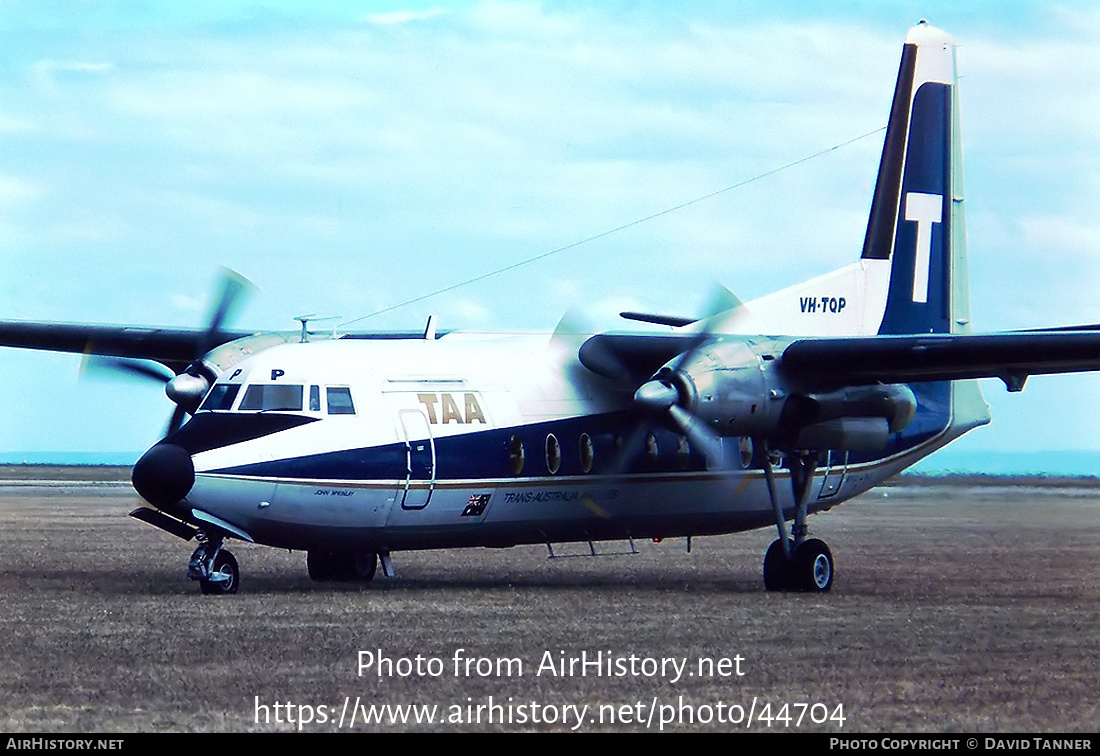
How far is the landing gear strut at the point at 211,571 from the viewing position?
19078 millimetres

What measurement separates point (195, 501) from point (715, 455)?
7516 millimetres

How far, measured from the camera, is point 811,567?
21422 millimetres

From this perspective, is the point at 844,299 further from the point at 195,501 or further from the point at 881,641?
the point at 195,501

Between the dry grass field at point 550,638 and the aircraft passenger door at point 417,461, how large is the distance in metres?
1.19

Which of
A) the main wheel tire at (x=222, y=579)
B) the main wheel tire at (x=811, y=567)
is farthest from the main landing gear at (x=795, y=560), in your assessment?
the main wheel tire at (x=222, y=579)

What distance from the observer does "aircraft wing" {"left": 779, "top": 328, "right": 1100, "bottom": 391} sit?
785 inches

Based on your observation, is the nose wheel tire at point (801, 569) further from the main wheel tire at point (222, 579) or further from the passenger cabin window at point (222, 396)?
the passenger cabin window at point (222, 396)

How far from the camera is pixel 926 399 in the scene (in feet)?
80.9

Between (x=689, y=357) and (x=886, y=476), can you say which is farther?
(x=886, y=476)

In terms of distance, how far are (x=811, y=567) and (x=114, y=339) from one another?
1092 centimetres

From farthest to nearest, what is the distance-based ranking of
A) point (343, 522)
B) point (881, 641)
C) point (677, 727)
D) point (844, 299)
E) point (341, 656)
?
point (844, 299), point (343, 522), point (881, 641), point (341, 656), point (677, 727)

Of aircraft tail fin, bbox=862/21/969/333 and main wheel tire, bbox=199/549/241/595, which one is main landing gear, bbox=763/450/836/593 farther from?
main wheel tire, bbox=199/549/241/595

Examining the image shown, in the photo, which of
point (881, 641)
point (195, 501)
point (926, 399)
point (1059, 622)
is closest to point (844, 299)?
point (926, 399)

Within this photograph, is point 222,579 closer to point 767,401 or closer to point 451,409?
point 451,409
